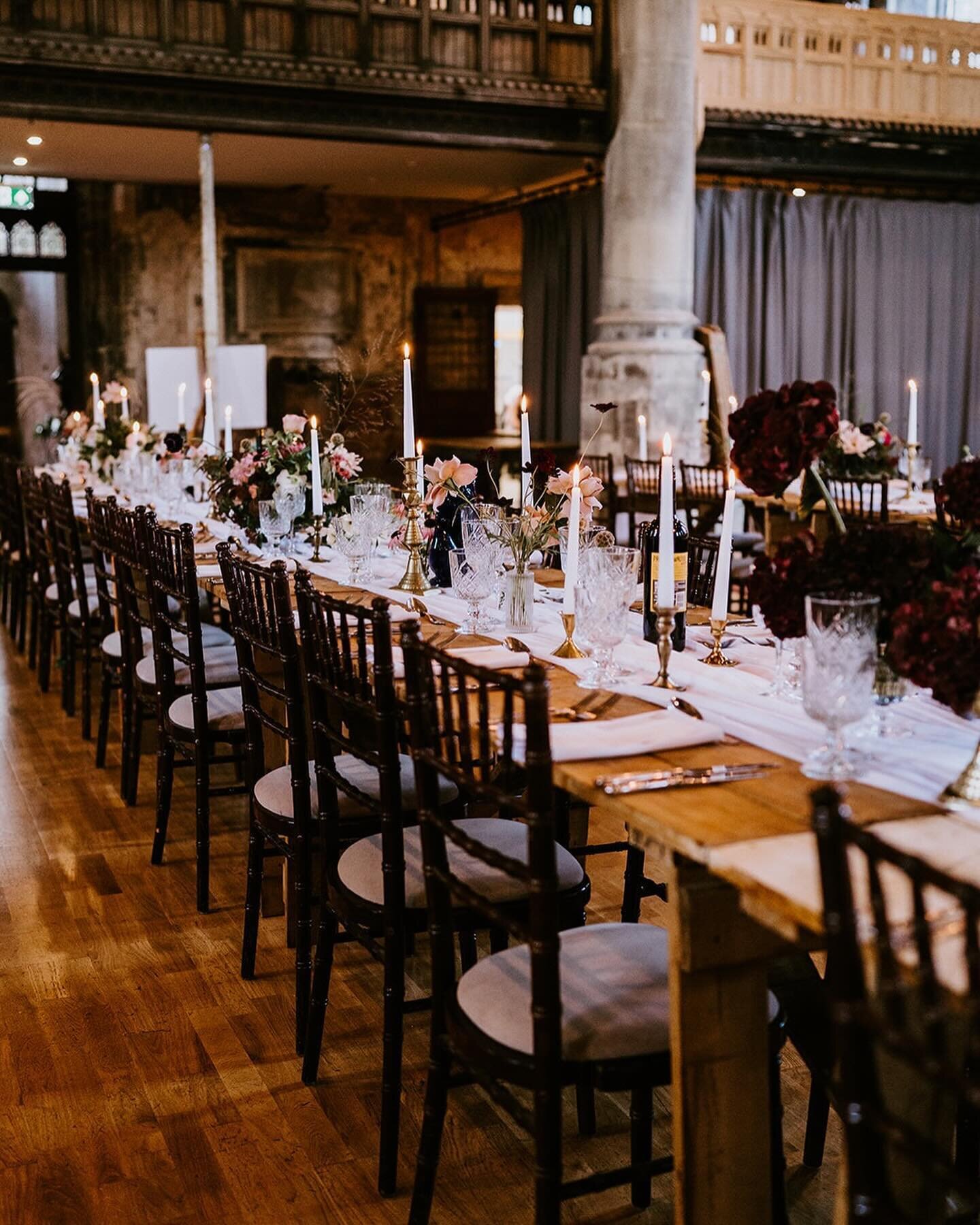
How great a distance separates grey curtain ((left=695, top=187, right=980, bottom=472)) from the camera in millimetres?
12070

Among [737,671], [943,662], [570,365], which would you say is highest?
[570,365]

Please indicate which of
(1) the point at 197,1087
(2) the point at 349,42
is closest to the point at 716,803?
(1) the point at 197,1087

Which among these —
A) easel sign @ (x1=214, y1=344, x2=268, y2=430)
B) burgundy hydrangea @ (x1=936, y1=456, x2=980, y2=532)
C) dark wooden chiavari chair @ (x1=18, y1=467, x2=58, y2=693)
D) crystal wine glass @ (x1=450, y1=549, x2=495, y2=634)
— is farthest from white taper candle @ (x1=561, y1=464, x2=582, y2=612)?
easel sign @ (x1=214, y1=344, x2=268, y2=430)

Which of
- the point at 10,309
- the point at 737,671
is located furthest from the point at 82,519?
the point at 10,309

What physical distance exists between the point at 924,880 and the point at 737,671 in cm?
172

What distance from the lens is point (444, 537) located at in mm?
4062

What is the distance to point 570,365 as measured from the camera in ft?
41.5

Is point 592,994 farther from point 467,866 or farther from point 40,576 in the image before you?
point 40,576

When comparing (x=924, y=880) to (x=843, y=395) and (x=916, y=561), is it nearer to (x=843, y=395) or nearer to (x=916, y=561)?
(x=916, y=561)

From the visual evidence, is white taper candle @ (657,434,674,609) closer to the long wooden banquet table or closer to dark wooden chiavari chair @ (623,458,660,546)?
the long wooden banquet table

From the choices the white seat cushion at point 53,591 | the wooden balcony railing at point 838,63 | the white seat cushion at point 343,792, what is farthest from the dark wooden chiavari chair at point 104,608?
the wooden balcony railing at point 838,63

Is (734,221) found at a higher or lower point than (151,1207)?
higher

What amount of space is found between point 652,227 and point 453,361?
5.32m

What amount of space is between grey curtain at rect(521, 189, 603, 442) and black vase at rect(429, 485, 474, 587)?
27.1 feet
